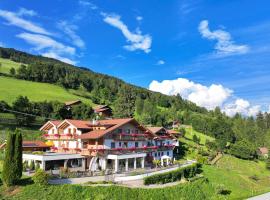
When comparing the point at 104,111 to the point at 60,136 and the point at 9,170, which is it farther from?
the point at 9,170

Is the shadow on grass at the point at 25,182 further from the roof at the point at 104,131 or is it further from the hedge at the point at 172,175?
the roof at the point at 104,131

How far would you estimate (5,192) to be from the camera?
1348 inches

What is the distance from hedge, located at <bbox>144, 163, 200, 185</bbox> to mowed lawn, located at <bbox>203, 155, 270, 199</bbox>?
132 inches

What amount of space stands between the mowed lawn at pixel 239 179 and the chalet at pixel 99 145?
9.48 meters

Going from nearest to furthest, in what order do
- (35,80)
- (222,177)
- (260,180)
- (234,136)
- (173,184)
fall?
(173,184), (222,177), (260,180), (234,136), (35,80)

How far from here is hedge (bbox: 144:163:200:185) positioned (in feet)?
142

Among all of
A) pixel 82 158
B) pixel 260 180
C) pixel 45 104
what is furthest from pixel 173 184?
pixel 45 104

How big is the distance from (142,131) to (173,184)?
15.9 meters

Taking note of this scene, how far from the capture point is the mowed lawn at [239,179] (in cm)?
5272

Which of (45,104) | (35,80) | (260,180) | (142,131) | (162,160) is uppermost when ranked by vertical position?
(35,80)

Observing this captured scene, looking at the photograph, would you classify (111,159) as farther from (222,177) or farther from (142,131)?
(222,177)

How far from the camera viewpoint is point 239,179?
61.2 metres

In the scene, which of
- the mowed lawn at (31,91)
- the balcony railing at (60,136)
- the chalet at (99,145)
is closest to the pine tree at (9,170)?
the chalet at (99,145)

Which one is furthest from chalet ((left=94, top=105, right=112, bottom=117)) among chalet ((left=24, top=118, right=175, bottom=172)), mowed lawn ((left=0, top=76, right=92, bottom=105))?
chalet ((left=24, top=118, right=175, bottom=172))
